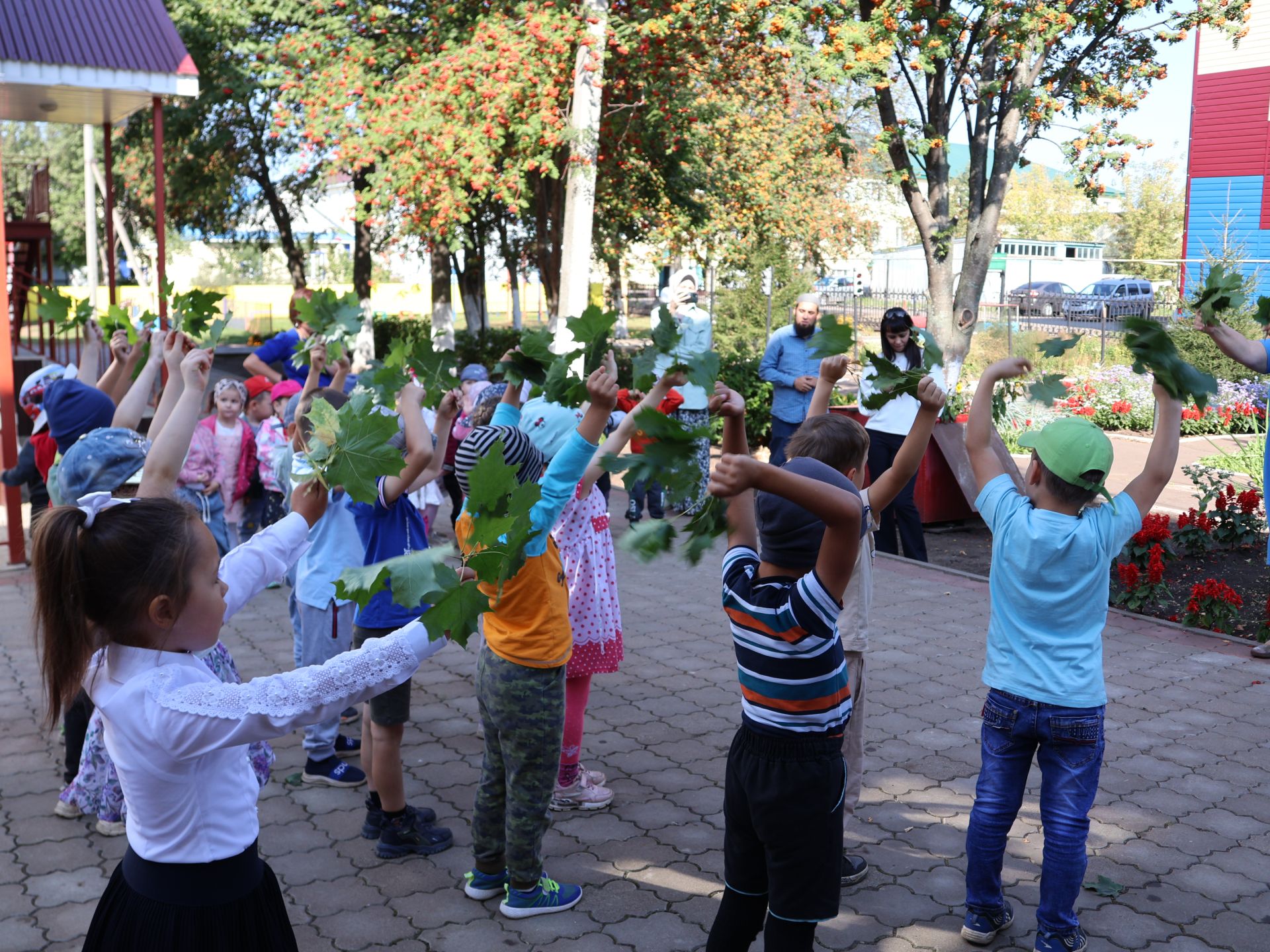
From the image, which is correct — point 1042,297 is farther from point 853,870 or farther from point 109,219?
point 853,870

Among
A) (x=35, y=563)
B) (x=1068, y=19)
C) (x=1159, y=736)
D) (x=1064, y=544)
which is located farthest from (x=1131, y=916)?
(x=1068, y=19)

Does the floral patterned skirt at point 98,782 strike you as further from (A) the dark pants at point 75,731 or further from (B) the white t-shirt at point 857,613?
(B) the white t-shirt at point 857,613

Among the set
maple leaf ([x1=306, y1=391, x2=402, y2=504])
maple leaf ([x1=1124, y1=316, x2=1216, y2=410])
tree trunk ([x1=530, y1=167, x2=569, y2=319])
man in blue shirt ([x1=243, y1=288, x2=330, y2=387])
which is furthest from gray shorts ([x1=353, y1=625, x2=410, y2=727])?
tree trunk ([x1=530, y1=167, x2=569, y2=319])

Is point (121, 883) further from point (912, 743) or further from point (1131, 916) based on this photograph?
point (912, 743)

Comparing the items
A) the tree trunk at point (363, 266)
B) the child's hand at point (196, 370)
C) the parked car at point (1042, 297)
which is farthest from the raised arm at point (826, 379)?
the parked car at point (1042, 297)

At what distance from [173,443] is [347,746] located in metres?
2.58

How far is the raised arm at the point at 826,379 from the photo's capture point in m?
3.69

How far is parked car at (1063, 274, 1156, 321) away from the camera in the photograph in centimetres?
2311

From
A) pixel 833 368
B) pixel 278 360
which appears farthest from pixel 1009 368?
pixel 278 360

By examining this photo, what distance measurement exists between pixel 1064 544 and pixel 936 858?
1600 mm

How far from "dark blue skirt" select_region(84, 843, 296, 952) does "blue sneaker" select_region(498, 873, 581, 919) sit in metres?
1.62

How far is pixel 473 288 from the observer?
24031 millimetres

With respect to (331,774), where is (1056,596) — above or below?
above

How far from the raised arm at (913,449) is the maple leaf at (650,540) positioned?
3.22 feet
